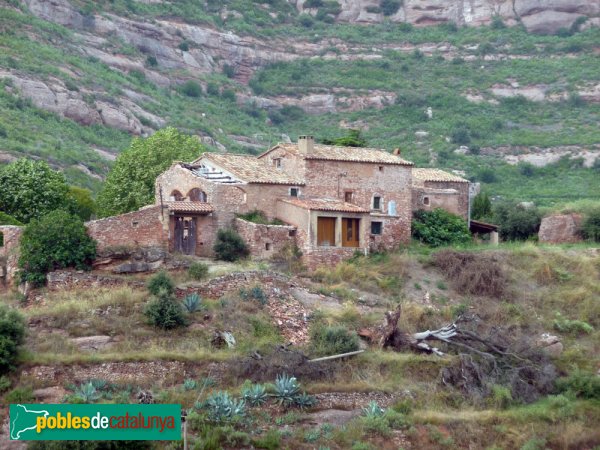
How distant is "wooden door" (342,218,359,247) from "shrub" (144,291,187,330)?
31.7 ft

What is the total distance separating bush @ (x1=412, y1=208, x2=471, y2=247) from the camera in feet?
138

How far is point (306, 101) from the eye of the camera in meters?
98.5

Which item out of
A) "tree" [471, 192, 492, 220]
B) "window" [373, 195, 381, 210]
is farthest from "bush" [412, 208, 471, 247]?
"tree" [471, 192, 492, 220]

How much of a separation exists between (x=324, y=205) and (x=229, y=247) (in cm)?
410

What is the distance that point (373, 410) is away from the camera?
26.6 meters

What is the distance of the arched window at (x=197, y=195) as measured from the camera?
38.1 metres

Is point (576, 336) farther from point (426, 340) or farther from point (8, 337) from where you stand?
point (8, 337)

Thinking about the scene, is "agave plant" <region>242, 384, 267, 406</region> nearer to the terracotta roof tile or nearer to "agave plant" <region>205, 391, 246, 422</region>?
"agave plant" <region>205, 391, 246, 422</region>

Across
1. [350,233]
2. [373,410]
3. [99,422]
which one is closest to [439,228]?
[350,233]

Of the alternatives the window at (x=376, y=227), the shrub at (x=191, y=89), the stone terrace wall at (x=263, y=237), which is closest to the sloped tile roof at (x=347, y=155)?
the window at (x=376, y=227)

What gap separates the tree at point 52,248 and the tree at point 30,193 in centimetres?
618

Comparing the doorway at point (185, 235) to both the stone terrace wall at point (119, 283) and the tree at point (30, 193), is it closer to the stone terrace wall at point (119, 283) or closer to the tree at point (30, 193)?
the stone terrace wall at point (119, 283)

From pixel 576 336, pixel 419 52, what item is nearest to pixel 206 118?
pixel 419 52

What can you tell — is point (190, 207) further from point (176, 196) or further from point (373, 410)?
point (373, 410)
